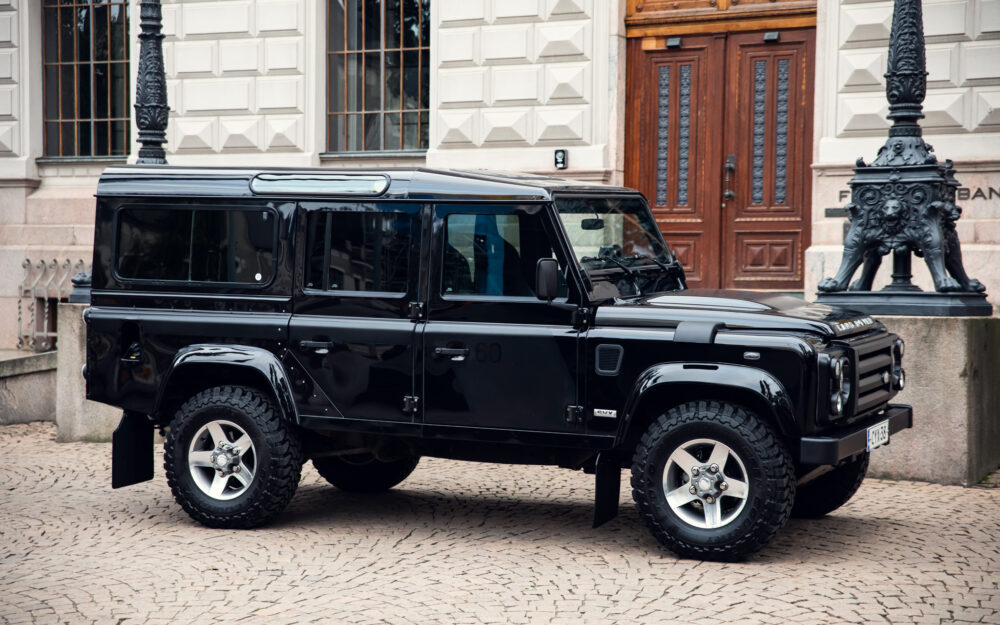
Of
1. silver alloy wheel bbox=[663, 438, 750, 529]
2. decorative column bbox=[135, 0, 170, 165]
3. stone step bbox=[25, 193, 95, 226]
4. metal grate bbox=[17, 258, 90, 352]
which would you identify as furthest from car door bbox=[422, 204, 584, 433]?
stone step bbox=[25, 193, 95, 226]

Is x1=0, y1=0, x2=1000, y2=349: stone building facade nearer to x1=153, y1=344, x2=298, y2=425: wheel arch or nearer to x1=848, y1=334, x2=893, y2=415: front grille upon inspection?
→ x1=848, y1=334, x2=893, y2=415: front grille

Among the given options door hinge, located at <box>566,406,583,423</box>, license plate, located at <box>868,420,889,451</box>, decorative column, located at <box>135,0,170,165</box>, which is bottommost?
license plate, located at <box>868,420,889,451</box>

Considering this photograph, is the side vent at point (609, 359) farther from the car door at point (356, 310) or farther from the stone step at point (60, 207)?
the stone step at point (60, 207)

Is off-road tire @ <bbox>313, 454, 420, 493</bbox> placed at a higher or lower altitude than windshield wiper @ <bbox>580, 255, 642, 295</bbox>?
lower

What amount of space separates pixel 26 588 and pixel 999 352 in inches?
273

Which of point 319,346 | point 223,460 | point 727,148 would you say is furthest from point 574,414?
point 727,148

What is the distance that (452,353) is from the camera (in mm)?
7043

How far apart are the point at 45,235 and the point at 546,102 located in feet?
23.1

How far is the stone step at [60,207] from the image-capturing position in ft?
54.3

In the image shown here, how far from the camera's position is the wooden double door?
537 inches

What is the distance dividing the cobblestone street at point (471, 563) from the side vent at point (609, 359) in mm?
997

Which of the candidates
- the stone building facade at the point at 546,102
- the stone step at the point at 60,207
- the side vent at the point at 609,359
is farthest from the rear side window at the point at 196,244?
the stone step at the point at 60,207

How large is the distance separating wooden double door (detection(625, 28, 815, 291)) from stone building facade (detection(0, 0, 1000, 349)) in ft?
0.07

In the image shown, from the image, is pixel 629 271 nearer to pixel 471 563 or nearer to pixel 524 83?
pixel 471 563
